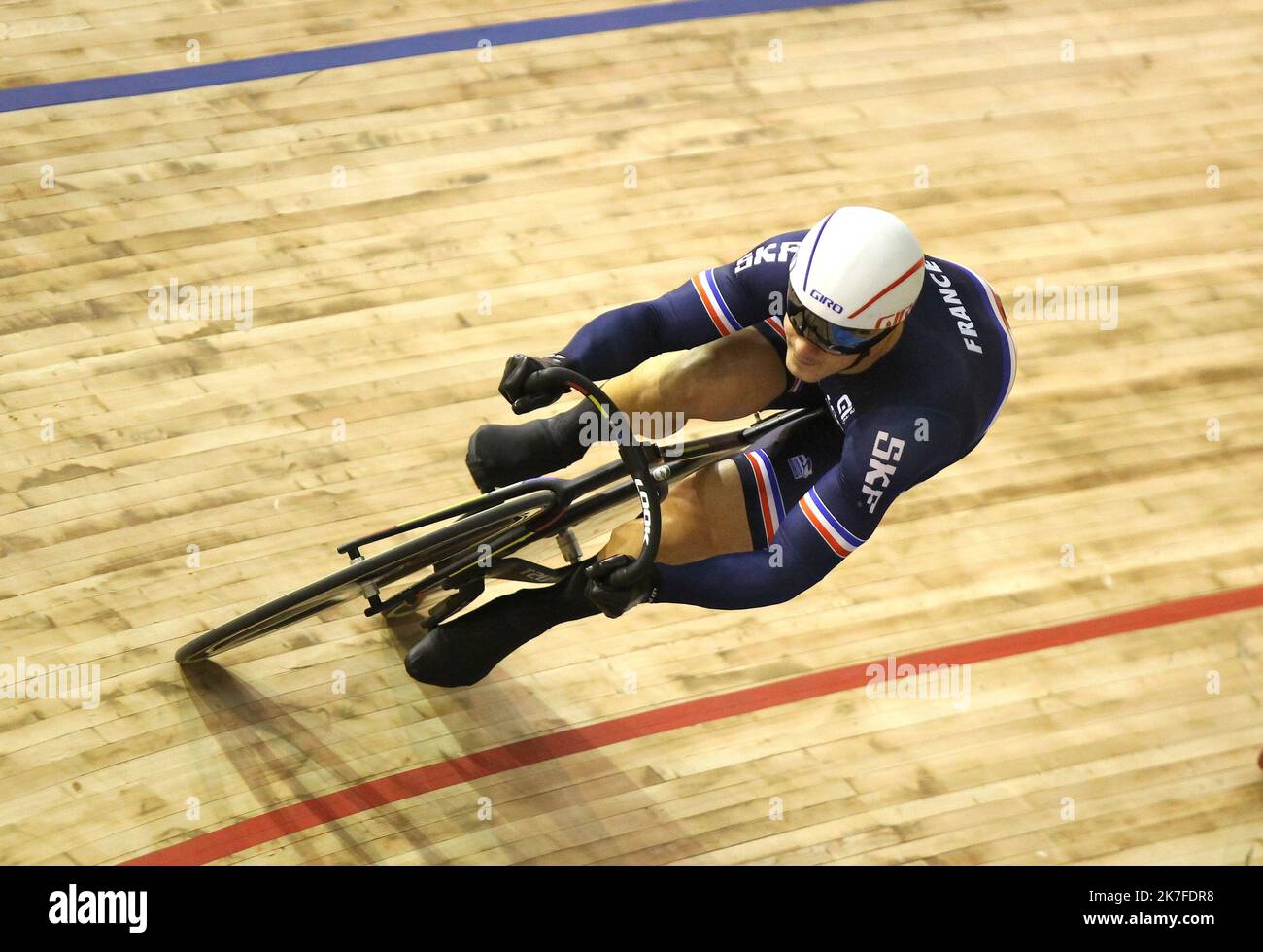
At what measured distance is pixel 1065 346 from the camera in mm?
4012

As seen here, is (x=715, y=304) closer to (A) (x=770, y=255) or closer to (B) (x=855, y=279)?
(A) (x=770, y=255)

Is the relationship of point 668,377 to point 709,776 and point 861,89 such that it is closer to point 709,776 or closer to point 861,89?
point 709,776

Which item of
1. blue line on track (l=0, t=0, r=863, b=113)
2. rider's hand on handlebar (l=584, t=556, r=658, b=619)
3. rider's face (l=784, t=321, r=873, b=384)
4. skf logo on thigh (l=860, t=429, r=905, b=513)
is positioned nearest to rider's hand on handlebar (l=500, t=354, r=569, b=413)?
rider's hand on handlebar (l=584, t=556, r=658, b=619)

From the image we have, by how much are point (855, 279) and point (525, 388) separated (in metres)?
0.67

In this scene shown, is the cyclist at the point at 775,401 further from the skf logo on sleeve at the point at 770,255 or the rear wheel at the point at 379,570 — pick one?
the rear wheel at the point at 379,570

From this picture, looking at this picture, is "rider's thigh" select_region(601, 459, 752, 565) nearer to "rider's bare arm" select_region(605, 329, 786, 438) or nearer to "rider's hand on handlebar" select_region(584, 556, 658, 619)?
"rider's bare arm" select_region(605, 329, 786, 438)

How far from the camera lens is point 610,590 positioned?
231 cm

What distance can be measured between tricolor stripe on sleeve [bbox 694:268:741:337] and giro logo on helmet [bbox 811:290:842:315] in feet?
1.27

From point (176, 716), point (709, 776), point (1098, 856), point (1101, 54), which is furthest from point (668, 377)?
point (1101, 54)

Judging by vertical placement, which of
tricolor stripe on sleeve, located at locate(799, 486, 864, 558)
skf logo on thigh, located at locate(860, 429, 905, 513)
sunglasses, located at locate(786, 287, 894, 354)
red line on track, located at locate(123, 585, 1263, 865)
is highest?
sunglasses, located at locate(786, 287, 894, 354)

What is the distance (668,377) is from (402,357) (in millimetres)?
1213

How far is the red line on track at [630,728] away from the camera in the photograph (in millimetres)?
2969

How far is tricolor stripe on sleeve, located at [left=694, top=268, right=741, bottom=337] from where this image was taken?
2.56 meters

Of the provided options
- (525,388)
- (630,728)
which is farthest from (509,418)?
(525,388)
